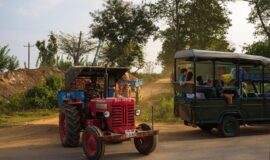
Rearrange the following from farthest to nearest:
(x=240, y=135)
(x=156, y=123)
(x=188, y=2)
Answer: (x=188, y=2)
(x=156, y=123)
(x=240, y=135)

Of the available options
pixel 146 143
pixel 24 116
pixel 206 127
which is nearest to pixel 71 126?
pixel 146 143

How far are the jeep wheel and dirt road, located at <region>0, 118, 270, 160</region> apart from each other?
25 centimetres

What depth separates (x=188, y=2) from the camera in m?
32.0

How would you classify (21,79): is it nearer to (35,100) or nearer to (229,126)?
(35,100)

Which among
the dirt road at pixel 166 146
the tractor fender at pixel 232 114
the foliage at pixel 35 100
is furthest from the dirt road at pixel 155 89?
the tractor fender at pixel 232 114

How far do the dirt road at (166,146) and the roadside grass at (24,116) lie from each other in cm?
246

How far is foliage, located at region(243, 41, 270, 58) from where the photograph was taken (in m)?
34.1

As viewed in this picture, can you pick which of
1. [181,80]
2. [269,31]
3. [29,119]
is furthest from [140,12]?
[181,80]

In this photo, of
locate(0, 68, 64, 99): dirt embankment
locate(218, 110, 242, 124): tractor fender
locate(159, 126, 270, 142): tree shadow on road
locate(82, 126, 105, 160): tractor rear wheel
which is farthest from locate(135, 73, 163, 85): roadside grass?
locate(82, 126, 105, 160): tractor rear wheel

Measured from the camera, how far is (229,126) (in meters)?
14.6

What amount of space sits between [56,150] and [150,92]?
69.4 ft

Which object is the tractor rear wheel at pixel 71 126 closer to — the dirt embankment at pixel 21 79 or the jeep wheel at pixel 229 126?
the jeep wheel at pixel 229 126

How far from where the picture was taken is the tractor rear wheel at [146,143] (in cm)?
1125

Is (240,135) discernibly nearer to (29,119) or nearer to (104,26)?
(29,119)
